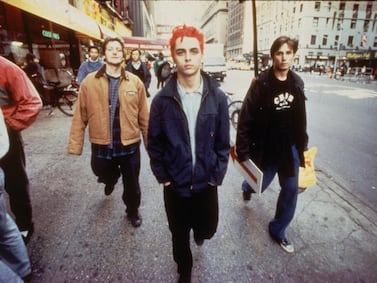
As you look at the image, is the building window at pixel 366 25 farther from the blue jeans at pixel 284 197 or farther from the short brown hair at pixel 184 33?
the short brown hair at pixel 184 33

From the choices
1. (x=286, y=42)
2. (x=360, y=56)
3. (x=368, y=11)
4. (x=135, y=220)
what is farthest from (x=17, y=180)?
(x=368, y=11)

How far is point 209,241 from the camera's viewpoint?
2760mm

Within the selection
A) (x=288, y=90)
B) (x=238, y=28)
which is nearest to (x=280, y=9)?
(x=238, y=28)

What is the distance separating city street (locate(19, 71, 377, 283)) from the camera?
92.3 inches

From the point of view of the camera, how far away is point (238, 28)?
10994 cm

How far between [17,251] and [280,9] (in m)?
86.2

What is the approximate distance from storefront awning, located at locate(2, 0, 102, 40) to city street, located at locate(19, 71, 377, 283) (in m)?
4.56

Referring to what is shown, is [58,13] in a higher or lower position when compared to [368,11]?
lower

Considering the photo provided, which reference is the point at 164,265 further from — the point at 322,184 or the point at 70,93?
the point at 70,93

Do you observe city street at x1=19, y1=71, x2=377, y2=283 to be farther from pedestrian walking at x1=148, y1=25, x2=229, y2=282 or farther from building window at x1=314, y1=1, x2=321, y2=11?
building window at x1=314, y1=1, x2=321, y2=11

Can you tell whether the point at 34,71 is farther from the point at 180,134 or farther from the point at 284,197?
the point at 284,197

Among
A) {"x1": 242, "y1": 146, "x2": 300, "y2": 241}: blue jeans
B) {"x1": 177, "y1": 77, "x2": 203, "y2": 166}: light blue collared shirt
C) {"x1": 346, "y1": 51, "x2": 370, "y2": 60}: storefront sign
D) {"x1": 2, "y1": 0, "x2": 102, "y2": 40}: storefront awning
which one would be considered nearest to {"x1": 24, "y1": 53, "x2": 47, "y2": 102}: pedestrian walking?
{"x1": 2, "y1": 0, "x2": 102, "y2": 40}: storefront awning

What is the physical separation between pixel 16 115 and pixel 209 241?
2.31 meters

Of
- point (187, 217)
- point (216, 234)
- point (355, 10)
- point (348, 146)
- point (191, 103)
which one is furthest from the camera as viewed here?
point (355, 10)
